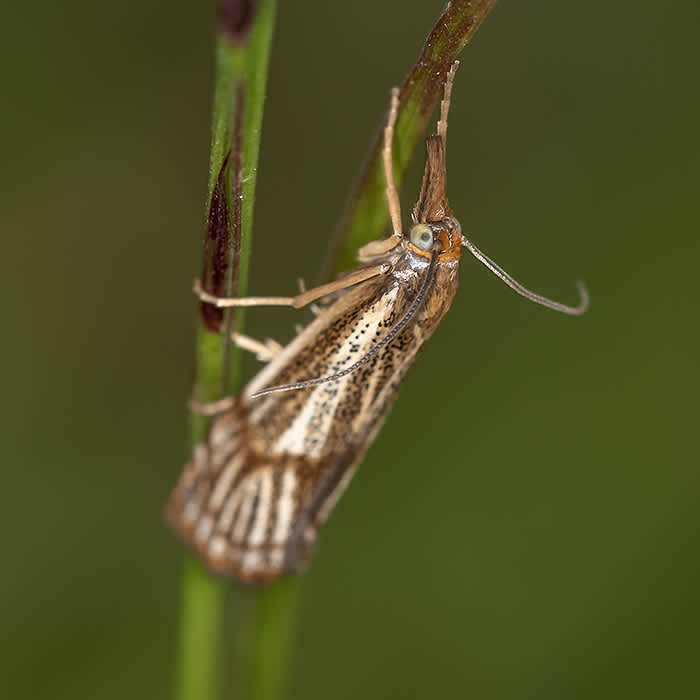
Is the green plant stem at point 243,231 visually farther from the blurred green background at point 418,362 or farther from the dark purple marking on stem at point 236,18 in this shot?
the blurred green background at point 418,362

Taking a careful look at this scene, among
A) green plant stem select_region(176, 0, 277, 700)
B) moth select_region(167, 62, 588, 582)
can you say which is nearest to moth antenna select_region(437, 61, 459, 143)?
moth select_region(167, 62, 588, 582)

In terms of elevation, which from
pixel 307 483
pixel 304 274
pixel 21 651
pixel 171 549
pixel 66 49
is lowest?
pixel 21 651

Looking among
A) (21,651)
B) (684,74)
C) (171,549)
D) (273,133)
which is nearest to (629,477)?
(684,74)

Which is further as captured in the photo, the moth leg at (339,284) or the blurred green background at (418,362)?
the blurred green background at (418,362)

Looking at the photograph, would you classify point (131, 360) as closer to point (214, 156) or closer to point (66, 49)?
point (66, 49)

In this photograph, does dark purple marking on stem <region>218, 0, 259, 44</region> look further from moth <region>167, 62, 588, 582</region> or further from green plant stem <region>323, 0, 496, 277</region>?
moth <region>167, 62, 588, 582</region>

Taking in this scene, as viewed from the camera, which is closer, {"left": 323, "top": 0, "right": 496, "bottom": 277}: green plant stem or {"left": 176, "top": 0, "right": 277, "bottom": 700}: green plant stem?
{"left": 176, "top": 0, "right": 277, "bottom": 700}: green plant stem

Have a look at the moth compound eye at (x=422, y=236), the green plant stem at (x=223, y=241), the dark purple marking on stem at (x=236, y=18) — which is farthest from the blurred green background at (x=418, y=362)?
the dark purple marking on stem at (x=236, y=18)
